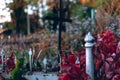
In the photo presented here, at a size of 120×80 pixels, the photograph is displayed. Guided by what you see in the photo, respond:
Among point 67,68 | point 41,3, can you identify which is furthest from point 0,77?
point 41,3

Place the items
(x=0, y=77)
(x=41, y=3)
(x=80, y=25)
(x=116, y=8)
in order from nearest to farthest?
(x=0, y=77), (x=116, y=8), (x=80, y=25), (x=41, y=3)

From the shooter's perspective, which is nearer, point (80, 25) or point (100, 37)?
point (100, 37)

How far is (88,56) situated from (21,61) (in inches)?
51.4

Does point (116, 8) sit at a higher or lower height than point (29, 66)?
higher

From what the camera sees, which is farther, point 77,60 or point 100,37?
point 100,37

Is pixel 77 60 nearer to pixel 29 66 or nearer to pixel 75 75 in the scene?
pixel 75 75

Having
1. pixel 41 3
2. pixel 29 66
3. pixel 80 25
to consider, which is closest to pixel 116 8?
pixel 80 25

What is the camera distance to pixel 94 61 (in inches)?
245

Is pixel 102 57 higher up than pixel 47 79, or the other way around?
pixel 102 57

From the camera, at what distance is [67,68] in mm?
5875

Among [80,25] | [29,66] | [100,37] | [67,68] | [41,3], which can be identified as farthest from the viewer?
[41,3]

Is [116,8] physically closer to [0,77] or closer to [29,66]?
[29,66]

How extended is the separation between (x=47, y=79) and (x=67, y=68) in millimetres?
1120

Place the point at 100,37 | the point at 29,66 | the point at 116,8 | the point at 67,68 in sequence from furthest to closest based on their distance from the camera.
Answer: the point at 116,8 < the point at 29,66 < the point at 100,37 < the point at 67,68
